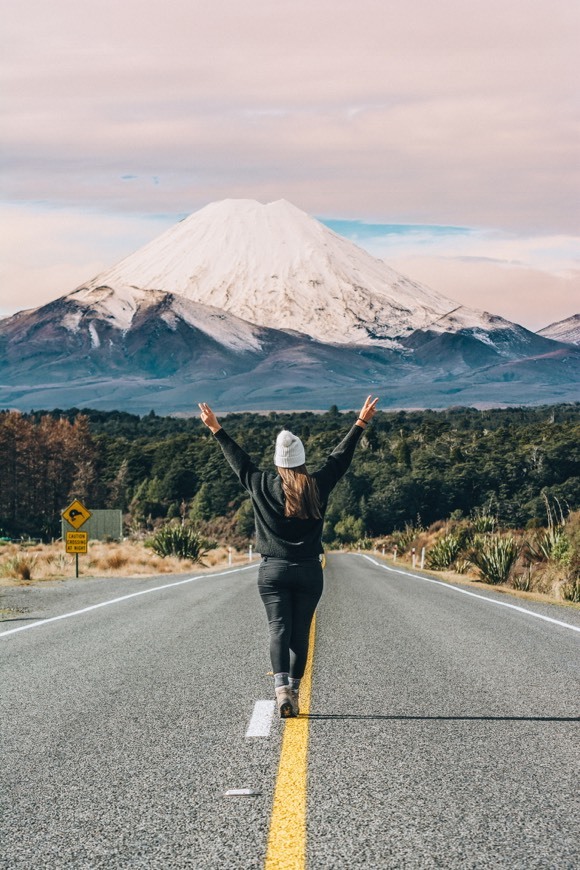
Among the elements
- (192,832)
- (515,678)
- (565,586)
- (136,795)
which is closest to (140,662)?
(515,678)

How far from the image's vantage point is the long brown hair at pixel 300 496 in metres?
7.08

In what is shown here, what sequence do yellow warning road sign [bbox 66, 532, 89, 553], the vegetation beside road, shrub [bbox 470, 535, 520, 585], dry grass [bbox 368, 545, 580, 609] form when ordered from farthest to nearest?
the vegetation beside road < yellow warning road sign [bbox 66, 532, 89, 553] < shrub [bbox 470, 535, 520, 585] < dry grass [bbox 368, 545, 580, 609]

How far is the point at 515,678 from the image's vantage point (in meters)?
8.75

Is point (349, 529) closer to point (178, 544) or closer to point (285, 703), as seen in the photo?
point (178, 544)

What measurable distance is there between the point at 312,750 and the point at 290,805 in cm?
110

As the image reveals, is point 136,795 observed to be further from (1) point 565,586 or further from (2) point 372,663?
(1) point 565,586

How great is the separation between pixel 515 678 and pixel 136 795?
428cm

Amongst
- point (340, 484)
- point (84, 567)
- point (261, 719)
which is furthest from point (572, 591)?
point (340, 484)

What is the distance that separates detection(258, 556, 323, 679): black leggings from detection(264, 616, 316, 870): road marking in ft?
1.34

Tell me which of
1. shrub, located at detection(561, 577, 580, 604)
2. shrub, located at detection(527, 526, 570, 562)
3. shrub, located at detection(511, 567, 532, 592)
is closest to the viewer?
shrub, located at detection(561, 577, 580, 604)

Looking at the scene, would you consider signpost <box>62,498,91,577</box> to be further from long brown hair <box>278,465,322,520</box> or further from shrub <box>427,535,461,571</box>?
long brown hair <box>278,465,322,520</box>

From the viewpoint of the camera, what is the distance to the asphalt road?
4.60 meters

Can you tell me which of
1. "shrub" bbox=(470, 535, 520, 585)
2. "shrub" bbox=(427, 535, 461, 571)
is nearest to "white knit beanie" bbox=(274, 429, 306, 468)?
"shrub" bbox=(470, 535, 520, 585)

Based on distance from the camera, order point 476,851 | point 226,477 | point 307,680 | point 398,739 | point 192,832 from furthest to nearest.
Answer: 1. point 226,477
2. point 307,680
3. point 398,739
4. point 192,832
5. point 476,851
